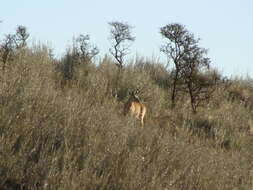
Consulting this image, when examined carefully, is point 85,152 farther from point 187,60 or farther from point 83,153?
point 187,60

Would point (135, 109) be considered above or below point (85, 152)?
above

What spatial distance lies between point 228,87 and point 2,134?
37.5ft

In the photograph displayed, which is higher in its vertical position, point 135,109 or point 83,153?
point 135,109

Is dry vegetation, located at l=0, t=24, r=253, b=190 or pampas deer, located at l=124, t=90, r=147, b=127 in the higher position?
pampas deer, located at l=124, t=90, r=147, b=127

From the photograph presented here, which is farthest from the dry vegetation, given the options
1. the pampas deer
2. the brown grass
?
the pampas deer

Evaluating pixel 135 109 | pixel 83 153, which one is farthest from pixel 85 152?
pixel 135 109

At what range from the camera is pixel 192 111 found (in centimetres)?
1269

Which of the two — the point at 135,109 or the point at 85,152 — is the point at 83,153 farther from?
the point at 135,109

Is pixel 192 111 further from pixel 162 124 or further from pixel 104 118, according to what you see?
pixel 104 118

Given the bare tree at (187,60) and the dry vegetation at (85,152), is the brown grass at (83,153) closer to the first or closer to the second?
the dry vegetation at (85,152)

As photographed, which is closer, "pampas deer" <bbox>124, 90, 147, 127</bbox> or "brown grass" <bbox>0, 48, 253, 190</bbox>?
"brown grass" <bbox>0, 48, 253, 190</bbox>

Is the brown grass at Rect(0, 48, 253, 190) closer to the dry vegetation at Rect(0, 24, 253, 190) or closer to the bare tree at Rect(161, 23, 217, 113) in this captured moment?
the dry vegetation at Rect(0, 24, 253, 190)

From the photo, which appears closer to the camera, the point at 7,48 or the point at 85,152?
the point at 85,152

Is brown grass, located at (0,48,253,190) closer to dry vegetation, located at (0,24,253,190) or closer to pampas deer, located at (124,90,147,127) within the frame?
dry vegetation, located at (0,24,253,190)
